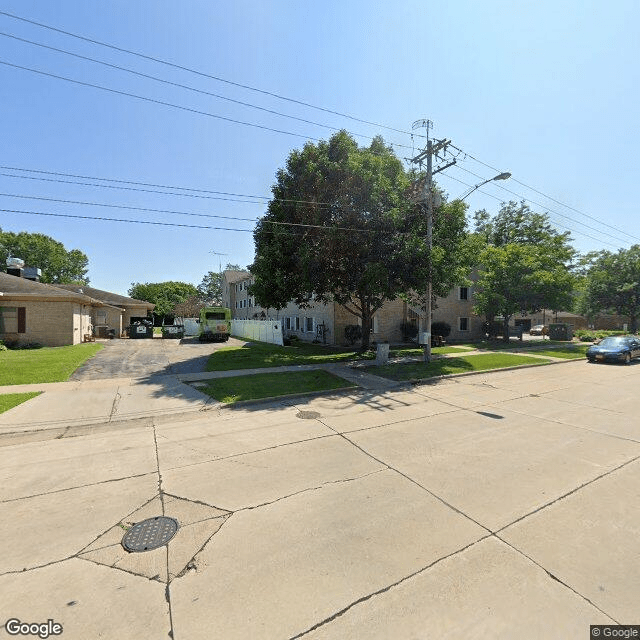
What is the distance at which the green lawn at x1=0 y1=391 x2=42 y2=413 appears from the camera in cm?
876

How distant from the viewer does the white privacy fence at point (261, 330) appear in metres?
26.0

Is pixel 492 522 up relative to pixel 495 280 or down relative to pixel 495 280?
down

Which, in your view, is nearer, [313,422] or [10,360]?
[313,422]

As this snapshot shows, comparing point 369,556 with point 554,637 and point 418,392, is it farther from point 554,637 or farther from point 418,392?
point 418,392

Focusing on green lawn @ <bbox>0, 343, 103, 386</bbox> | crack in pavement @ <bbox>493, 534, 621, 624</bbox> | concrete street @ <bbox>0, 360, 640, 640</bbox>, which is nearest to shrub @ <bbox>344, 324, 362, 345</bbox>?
green lawn @ <bbox>0, 343, 103, 386</bbox>

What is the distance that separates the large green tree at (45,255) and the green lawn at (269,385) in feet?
169

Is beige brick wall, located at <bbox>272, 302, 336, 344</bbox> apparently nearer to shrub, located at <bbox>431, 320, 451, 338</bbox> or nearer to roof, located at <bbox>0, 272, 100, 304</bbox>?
shrub, located at <bbox>431, 320, 451, 338</bbox>

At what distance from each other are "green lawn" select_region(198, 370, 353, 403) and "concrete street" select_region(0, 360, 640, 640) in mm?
2259

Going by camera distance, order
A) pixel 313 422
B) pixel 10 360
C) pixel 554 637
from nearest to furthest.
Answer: pixel 554 637, pixel 313 422, pixel 10 360

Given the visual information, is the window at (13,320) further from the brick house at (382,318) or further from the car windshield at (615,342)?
the car windshield at (615,342)

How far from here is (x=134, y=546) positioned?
3.57 m

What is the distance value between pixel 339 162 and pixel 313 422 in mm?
13181

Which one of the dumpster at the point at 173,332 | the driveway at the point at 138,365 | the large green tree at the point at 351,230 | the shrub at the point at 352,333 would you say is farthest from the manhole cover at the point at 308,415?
the dumpster at the point at 173,332

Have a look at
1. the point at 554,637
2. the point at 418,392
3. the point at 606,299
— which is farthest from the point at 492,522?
the point at 606,299
